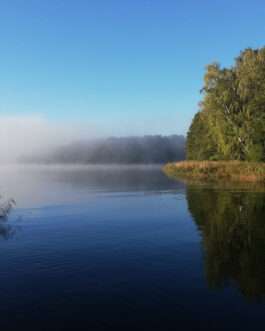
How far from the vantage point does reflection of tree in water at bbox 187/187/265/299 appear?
15.1 meters

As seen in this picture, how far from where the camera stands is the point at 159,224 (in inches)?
1069

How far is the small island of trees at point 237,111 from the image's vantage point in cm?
6408

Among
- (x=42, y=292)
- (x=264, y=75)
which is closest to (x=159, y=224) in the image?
(x=42, y=292)

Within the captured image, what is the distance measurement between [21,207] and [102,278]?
22.7 metres

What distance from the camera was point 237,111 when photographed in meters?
69.4

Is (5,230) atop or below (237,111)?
below

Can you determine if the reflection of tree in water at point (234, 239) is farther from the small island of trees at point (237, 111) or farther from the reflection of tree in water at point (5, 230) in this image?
the small island of trees at point (237, 111)

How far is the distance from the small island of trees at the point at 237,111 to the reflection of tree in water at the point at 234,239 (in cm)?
2643

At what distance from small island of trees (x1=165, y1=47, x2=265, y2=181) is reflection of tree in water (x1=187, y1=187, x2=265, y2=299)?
86.7 ft

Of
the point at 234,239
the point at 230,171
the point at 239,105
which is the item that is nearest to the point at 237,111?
the point at 239,105

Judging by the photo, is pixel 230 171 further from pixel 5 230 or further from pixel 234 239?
pixel 5 230

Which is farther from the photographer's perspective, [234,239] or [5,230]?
[5,230]

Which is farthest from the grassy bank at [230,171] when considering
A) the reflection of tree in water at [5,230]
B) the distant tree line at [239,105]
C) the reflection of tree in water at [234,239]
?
the reflection of tree in water at [5,230]

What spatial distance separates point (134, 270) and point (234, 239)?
8.29m
